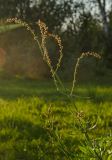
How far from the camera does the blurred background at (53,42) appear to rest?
63.7 feet

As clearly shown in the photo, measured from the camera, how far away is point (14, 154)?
22.1 ft

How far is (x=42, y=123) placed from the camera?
328 inches

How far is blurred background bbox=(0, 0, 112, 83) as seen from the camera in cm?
1941

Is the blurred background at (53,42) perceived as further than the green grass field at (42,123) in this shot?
Yes

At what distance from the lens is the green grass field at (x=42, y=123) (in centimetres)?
674

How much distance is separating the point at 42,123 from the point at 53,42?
39.3ft

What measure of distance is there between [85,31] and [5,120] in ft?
57.3

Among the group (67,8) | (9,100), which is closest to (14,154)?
(9,100)

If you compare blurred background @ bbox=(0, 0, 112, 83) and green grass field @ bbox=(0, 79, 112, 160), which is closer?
green grass field @ bbox=(0, 79, 112, 160)

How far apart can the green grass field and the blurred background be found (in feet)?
18.7

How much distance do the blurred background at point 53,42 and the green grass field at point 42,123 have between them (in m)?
5.69

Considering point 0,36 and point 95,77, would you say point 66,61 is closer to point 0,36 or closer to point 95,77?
point 95,77

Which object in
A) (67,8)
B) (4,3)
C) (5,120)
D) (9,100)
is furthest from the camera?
(67,8)

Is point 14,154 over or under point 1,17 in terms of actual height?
under
